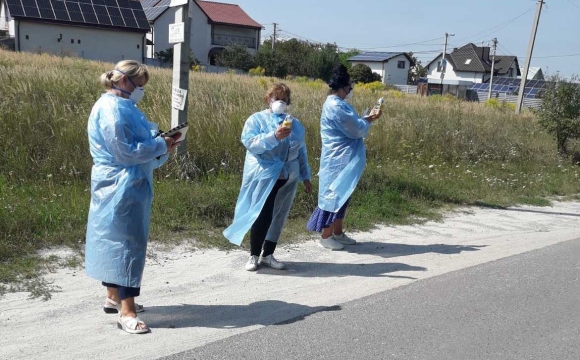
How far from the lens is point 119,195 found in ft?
12.7

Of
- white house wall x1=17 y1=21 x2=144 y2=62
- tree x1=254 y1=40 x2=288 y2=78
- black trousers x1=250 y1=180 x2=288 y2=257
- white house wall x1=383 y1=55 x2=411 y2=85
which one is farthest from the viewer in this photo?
A: white house wall x1=383 y1=55 x2=411 y2=85

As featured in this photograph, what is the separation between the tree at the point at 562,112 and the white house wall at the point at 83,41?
32.4 metres

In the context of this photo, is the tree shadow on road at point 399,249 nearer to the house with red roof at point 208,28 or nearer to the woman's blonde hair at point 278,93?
the woman's blonde hair at point 278,93

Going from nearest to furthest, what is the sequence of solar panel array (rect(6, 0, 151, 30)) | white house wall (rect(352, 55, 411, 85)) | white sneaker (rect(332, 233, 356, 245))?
white sneaker (rect(332, 233, 356, 245))
solar panel array (rect(6, 0, 151, 30))
white house wall (rect(352, 55, 411, 85))

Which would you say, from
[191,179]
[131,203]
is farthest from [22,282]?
[191,179]

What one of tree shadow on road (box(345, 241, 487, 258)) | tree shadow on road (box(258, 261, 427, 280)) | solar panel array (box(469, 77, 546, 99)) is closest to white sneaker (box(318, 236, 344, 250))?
tree shadow on road (box(345, 241, 487, 258))

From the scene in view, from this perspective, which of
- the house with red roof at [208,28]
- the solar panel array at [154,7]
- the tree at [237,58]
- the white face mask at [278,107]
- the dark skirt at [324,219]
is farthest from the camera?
the house with red roof at [208,28]

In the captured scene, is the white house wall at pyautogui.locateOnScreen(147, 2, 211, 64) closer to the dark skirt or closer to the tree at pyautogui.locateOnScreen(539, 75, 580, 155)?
the tree at pyautogui.locateOnScreen(539, 75, 580, 155)

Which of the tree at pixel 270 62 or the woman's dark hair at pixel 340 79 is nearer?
the woman's dark hair at pixel 340 79

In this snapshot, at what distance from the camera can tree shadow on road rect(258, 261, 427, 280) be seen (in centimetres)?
559

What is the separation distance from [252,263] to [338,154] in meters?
1.61

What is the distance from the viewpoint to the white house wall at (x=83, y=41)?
134 ft

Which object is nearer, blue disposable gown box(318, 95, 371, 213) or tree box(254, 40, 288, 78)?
blue disposable gown box(318, 95, 371, 213)

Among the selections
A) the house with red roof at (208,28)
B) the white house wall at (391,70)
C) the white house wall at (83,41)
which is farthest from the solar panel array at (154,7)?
the white house wall at (391,70)
